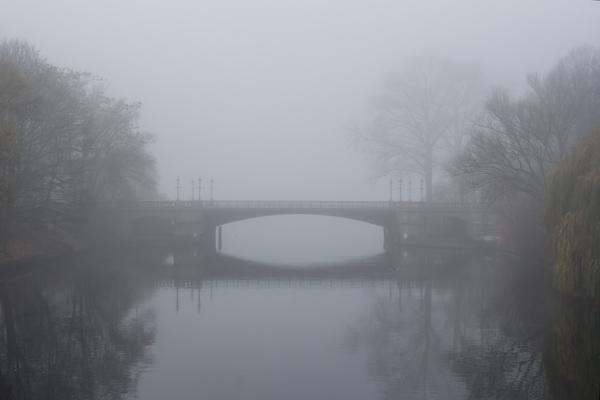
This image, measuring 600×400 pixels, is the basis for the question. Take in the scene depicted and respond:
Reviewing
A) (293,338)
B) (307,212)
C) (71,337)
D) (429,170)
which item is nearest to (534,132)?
(293,338)

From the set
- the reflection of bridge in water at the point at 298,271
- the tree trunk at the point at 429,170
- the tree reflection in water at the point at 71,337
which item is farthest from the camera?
the tree trunk at the point at 429,170

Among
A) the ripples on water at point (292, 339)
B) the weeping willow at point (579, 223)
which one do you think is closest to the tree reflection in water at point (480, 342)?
the ripples on water at point (292, 339)

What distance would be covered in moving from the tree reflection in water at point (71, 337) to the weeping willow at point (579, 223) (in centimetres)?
1497

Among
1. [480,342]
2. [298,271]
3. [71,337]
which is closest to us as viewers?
[480,342]

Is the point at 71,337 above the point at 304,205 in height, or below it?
below

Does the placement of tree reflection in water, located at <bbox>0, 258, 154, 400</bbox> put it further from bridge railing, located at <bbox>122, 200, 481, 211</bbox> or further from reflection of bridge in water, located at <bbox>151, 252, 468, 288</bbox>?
bridge railing, located at <bbox>122, 200, 481, 211</bbox>

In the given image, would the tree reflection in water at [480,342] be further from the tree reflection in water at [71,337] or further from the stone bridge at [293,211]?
the stone bridge at [293,211]

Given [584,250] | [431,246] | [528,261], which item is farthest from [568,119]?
[431,246]

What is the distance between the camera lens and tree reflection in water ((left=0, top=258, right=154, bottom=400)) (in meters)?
17.1

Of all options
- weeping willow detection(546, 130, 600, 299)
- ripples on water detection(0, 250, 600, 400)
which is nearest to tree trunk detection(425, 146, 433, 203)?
ripples on water detection(0, 250, 600, 400)

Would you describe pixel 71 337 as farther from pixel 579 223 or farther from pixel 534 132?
pixel 534 132

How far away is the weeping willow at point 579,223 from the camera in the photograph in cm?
2464

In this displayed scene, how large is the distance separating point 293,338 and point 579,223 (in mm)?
11249

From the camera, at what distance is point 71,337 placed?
22812 millimetres
